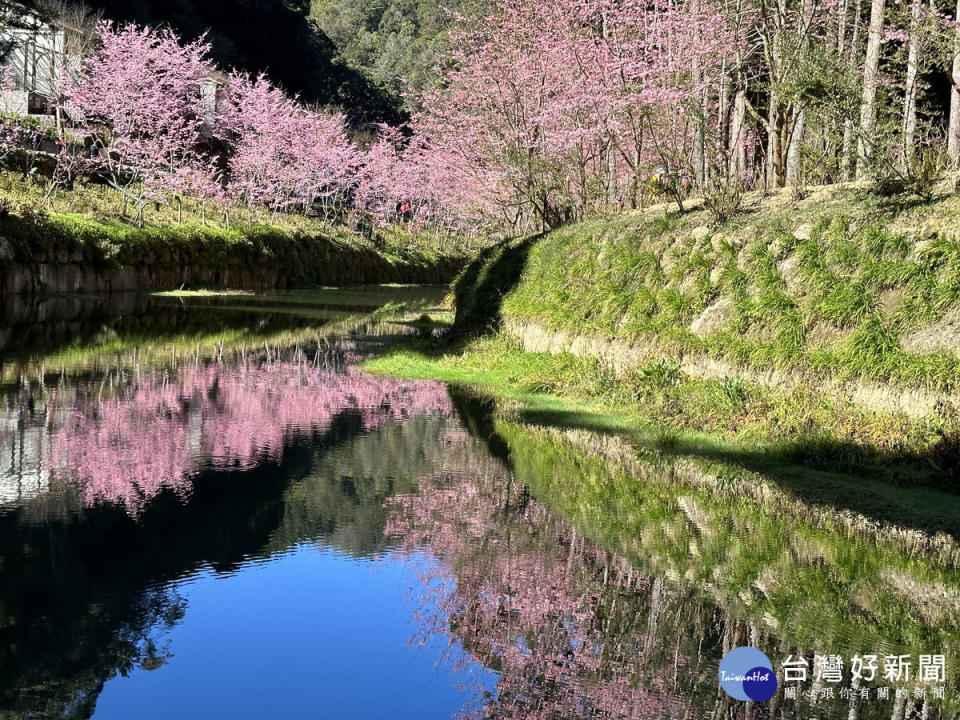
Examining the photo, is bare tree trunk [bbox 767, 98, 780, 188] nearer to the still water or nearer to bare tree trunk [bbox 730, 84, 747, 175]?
Answer: bare tree trunk [bbox 730, 84, 747, 175]

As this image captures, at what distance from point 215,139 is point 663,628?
64.5 m

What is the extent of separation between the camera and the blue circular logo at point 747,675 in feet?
16.9

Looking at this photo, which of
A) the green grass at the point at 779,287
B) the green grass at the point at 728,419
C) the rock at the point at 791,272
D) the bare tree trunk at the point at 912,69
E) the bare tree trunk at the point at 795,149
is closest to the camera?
the green grass at the point at 728,419

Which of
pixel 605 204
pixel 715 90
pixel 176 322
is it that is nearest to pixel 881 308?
pixel 605 204

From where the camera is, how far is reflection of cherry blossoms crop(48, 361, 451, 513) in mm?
9477

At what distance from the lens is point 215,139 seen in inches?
2621

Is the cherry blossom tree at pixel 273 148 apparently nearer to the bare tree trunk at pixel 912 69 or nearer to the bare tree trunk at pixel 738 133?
the bare tree trunk at pixel 738 133

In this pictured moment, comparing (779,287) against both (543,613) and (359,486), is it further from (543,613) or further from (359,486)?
(543,613)

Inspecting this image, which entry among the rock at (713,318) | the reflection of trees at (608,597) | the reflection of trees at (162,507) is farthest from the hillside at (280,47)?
the reflection of trees at (608,597)

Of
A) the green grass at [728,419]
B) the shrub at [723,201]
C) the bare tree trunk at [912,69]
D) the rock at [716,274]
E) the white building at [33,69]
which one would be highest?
the white building at [33,69]

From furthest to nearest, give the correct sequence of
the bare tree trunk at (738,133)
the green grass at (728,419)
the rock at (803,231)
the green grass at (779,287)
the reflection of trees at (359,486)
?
the bare tree trunk at (738,133) → the rock at (803,231) → the green grass at (779,287) → the green grass at (728,419) → the reflection of trees at (359,486)

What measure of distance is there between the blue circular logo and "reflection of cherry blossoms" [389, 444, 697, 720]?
22cm

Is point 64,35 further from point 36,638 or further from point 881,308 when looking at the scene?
point 36,638

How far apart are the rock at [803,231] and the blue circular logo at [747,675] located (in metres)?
9.75
